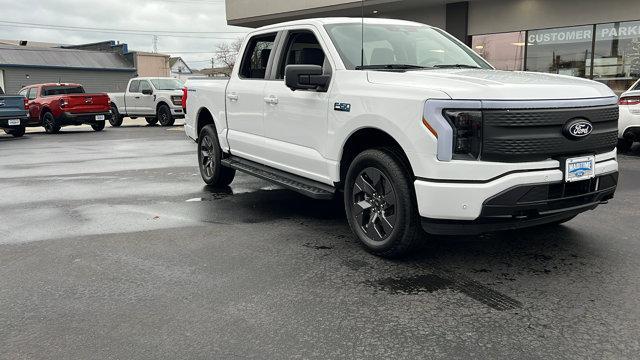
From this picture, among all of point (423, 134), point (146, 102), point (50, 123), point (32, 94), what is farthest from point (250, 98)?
point (32, 94)

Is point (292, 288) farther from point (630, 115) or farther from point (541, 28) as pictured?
point (541, 28)

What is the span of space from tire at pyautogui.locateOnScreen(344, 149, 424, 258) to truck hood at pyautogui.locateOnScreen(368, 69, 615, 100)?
0.61 metres

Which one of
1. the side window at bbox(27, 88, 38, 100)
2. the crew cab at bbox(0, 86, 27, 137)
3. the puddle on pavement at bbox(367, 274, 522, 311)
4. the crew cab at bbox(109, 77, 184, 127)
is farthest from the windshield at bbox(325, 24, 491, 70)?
the side window at bbox(27, 88, 38, 100)

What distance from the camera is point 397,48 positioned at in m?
5.37

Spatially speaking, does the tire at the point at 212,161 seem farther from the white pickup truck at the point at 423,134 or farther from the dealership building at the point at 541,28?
the dealership building at the point at 541,28

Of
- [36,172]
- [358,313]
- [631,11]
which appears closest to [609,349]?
[358,313]

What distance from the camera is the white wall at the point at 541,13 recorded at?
15.9 m

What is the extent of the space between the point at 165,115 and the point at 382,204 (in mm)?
18380

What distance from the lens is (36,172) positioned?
9773 mm

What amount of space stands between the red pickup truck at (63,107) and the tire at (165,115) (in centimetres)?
213

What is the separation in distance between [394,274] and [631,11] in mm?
15106

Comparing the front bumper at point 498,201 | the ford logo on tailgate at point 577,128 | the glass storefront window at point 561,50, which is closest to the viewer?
the front bumper at point 498,201

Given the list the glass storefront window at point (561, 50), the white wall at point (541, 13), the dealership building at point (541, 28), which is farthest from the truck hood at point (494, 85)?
the glass storefront window at point (561, 50)

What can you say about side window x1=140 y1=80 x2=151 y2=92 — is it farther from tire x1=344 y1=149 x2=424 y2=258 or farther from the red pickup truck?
tire x1=344 y1=149 x2=424 y2=258
